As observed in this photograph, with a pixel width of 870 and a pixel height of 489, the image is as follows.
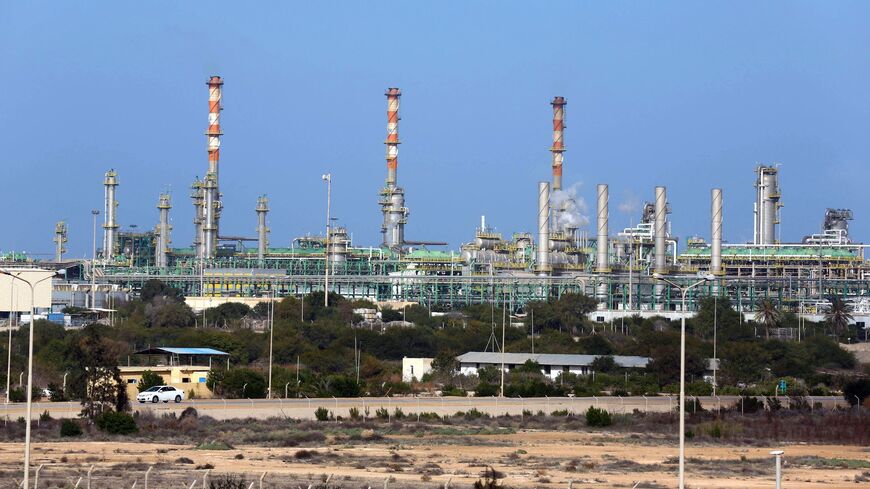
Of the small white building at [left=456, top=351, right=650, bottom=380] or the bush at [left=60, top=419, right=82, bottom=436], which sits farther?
the small white building at [left=456, top=351, right=650, bottom=380]

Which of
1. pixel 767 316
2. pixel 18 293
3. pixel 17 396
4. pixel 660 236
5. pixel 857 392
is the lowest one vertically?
pixel 17 396

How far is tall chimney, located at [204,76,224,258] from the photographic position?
134 metres

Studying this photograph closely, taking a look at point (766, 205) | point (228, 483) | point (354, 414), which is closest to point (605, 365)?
point (354, 414)

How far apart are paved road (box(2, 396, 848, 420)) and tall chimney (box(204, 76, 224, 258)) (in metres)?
78.3

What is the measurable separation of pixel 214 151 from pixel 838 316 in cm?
6036

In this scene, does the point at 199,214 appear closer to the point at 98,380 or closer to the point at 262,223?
the point at 262,223

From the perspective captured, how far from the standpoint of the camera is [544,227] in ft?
387

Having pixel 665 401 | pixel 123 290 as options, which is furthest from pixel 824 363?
pixel 123 290

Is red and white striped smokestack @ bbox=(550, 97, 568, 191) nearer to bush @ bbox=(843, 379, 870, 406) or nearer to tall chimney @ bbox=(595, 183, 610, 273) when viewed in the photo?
tall chimney @ bbox=(595, 183, 610, 273)

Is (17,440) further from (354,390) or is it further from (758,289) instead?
(758,289)

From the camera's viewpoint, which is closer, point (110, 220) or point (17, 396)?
point (17, 396)

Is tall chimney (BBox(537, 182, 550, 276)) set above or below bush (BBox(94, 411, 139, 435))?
above

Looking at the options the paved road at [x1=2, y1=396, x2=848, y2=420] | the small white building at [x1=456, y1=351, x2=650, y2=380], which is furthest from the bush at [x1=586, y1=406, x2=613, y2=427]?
the small white building at [x1=456, y1=351, x2=650, y2=380]

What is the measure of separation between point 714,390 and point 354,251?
75.7 m
